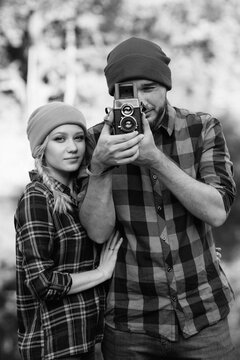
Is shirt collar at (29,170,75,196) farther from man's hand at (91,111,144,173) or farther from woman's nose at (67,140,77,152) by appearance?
man's hand at (91,111,144,173)

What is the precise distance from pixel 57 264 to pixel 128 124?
556 mm

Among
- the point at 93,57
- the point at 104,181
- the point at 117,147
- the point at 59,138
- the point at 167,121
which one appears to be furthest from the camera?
the point at 93,57

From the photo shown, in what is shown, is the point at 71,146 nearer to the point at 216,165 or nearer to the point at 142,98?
the point at 142,98

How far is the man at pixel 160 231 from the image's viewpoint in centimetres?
175

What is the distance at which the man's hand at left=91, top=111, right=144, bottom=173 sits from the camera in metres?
1.59

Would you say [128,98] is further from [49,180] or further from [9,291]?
[9,291]

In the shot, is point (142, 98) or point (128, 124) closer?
point (128, 124)

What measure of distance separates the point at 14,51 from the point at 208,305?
150 inches

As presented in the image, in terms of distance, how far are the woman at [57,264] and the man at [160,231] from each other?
0.06m

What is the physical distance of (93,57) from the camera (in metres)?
4.99

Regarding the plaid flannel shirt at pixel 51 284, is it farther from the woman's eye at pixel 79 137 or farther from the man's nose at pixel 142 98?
the man's nose at pixel 142 98

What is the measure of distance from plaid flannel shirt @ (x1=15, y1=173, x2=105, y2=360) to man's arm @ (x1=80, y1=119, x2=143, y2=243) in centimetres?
9

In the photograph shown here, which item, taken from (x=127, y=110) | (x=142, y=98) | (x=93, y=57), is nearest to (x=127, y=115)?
(x=127, y=110)

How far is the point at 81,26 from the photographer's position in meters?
4.93
